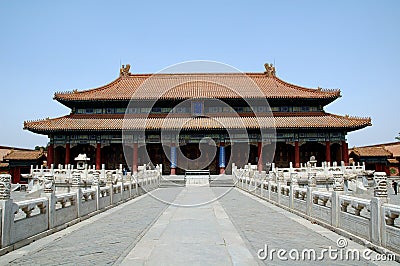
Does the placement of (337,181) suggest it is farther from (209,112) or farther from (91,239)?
(209,112)

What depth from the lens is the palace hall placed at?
34062 mm

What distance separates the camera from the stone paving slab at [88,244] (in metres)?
6.54

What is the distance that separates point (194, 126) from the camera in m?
34.0

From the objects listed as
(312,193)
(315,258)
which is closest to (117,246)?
(315,258)

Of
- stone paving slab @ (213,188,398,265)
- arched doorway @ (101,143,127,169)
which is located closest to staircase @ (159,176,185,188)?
arched doorway @ (101,143,127,169)

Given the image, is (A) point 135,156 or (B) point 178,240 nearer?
(B) point 178,240

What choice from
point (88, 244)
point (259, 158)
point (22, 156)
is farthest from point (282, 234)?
point (22, 156)

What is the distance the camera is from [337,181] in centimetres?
934

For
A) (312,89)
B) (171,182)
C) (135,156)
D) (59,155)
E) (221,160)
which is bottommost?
(171,182)

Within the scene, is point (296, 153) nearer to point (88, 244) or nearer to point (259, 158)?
point (259, 158)

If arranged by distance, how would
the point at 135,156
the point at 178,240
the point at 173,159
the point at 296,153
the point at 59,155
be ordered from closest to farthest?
1. the point at 178,240
2. the point at 135,156
3. the point at 173,159
4. the point at 296,153
5. the point at 59,155

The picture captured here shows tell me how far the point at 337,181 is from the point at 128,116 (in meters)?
28.6

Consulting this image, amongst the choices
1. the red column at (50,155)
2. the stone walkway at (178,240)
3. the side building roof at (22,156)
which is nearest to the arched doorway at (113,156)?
the red column at (50,155)

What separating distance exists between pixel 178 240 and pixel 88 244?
181 centimetres
